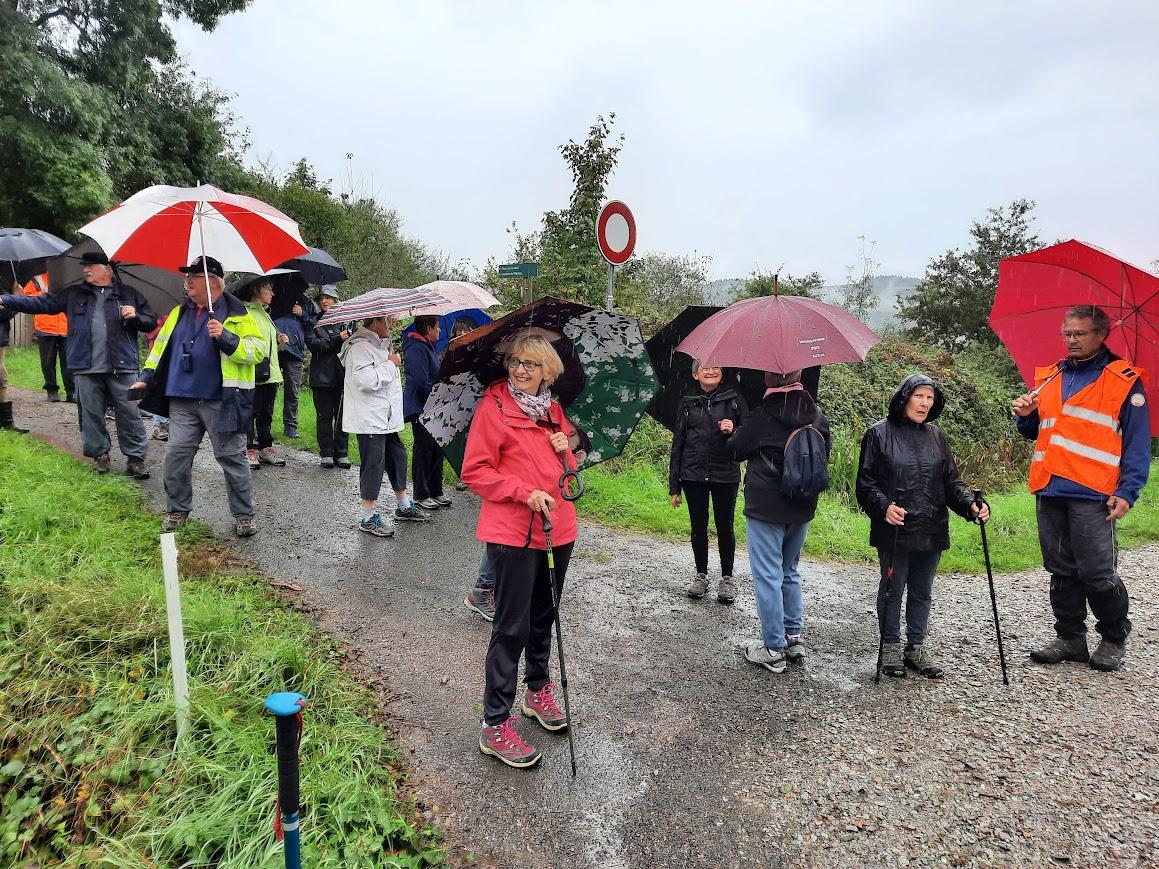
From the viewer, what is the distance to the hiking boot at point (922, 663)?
13.5ft

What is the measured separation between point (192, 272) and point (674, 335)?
3799 millimetres

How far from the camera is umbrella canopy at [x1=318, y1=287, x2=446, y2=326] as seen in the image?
206 inches

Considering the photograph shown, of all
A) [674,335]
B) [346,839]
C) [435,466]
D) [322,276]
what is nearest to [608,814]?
[346,839]

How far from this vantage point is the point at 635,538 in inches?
268

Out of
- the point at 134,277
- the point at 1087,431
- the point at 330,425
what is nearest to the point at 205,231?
the point at 134,277

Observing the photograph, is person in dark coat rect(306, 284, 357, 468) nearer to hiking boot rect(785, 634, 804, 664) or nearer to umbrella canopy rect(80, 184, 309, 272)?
umbrella canopy rect(80, 184, 309, 272)

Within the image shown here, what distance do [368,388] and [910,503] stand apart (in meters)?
Result: 4.32

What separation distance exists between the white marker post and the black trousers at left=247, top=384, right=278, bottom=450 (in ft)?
16.9

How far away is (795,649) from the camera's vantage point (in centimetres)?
425

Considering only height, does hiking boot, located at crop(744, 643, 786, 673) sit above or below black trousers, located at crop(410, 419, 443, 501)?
below

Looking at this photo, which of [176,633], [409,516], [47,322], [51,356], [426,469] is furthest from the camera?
[51,356]

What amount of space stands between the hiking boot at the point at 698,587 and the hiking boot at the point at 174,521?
13.1 ft

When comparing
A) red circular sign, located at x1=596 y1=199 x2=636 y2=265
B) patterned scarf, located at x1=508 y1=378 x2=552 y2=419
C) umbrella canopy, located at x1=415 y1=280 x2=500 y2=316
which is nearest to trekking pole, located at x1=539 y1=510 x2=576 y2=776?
patterned scarf, located at x1=508 y1=378 x2=552 y2=419

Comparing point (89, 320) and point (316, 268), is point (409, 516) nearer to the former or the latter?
point (89, 320)
